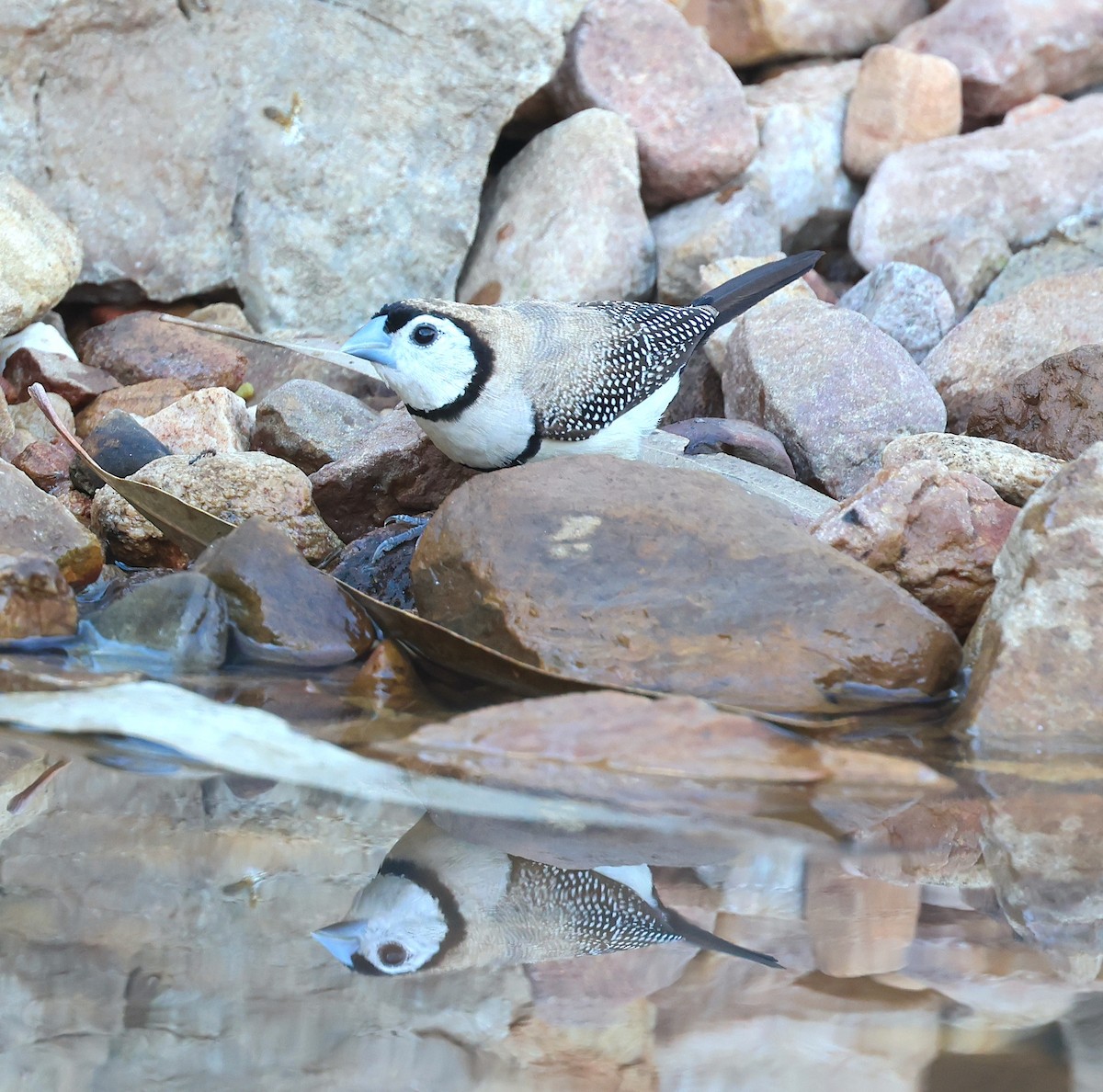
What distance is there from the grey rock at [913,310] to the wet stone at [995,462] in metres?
1.70

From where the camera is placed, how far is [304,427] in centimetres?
469

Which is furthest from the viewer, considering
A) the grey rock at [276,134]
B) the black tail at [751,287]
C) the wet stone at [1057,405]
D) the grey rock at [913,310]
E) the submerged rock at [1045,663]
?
the grey rock at [913,310]

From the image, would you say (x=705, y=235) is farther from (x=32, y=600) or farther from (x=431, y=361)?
(x=32, y=600)

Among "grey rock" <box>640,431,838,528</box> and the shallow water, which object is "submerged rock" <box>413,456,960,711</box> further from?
"grey rock" <box>640,431,838,528</box>

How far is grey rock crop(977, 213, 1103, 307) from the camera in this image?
19.3ft

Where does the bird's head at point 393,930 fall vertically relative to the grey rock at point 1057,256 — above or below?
above

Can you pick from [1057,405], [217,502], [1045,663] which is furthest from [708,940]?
[1057,405]

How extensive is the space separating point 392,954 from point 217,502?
2392mm

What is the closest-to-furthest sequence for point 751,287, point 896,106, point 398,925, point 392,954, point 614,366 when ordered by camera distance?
point 392,954, point 398,925, point 614,366, point 751,287, point 896,106

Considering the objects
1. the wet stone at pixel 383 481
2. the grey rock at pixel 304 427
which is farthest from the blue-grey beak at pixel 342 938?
the grey rock at pixel 304 427

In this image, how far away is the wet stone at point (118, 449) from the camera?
4348 mm

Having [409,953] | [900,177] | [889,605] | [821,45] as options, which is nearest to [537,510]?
[889,605]

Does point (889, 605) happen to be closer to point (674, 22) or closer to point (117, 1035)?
point (117, 1035)

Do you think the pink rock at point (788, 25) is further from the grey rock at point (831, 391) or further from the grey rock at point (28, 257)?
the grey rock at point (28, 257)
